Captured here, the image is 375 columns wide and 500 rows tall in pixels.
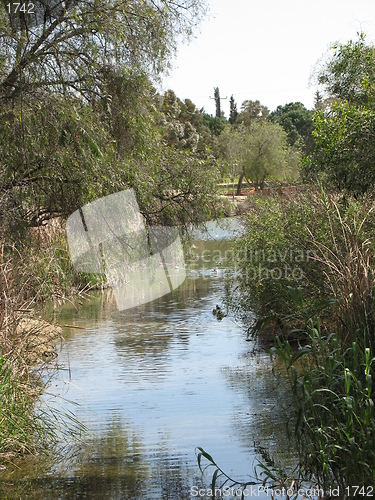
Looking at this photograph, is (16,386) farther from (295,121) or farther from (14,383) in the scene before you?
(295,121)

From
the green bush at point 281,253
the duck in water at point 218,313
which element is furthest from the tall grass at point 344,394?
the duck in water at point 218,313

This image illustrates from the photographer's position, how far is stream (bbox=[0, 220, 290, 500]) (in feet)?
22.6

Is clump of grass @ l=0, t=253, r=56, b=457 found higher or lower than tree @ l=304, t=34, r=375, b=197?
lower

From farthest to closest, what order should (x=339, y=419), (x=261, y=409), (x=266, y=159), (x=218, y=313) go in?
(x=266, y=159)
(x=218, y=313)
(x=261, y=409)
(x=339, y=419)

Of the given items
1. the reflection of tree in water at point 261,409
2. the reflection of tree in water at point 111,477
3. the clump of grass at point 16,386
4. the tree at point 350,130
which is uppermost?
the tree at point 350,130

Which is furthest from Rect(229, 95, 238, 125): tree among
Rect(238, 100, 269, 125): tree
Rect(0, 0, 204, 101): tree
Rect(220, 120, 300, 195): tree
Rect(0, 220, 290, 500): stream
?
Rect(0, 0, 204, 101): tree

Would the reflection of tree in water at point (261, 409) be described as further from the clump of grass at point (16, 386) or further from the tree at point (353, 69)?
the tree at point (353, 69)

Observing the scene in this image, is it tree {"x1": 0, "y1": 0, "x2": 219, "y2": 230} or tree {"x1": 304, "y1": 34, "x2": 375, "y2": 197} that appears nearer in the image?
tree {"x1": 0, "y1": 0, "x2": 219, "y2": 230}

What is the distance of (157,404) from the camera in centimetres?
979

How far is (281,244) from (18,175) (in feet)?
14.1

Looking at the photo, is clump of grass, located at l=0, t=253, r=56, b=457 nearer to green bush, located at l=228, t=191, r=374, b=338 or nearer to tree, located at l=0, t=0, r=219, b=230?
tree, located at l=0, t=0, r=219, b=230

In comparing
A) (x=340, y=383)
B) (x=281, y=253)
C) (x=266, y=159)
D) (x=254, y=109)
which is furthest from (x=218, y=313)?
(x=254, y=109)

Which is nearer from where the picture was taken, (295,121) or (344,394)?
(344,394)

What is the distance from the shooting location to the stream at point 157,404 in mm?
6898
